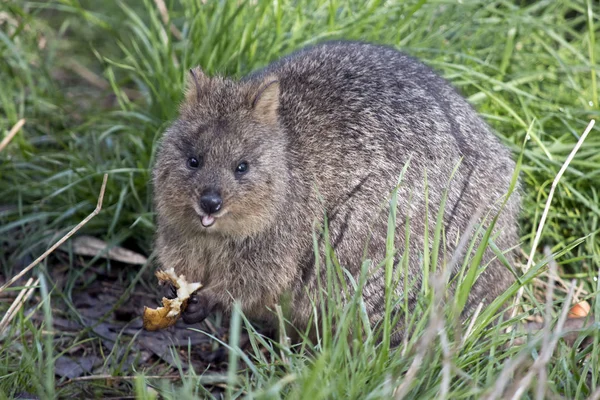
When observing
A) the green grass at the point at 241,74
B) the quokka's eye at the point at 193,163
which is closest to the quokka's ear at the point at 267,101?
the quokka's eye at the point at 193,163

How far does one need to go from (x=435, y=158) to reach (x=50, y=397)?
7.80 ft

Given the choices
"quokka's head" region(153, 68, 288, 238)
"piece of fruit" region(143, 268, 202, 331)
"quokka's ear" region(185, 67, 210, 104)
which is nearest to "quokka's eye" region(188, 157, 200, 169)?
"quokka's head" region(153, 68, 288, 238)

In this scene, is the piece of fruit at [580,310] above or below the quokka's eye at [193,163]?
below

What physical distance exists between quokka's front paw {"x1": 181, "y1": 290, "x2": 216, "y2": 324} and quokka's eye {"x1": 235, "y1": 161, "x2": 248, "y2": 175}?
0.76 m

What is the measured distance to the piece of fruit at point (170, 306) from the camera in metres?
4.33

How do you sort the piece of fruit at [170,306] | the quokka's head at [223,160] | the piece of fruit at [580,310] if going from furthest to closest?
the piece of fruit at [580,310], the piece of fruit at [170,306], the quokka's head at [223,160]

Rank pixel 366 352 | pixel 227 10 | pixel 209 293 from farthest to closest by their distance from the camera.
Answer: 1. pixel 227 10
2. pixel 209 293
3. pixel 366 352

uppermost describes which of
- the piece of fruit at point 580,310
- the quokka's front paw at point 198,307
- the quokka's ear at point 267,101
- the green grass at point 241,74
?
the quokka's ear at point 267,101

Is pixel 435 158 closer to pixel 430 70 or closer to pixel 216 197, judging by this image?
pixel 430 70

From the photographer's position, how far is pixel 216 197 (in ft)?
13.0

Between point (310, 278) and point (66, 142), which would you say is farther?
point (66, 142)

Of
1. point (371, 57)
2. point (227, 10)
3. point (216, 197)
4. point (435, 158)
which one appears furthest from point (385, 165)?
point (227, 10)

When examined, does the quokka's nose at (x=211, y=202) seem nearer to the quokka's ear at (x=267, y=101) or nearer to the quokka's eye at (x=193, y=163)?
the quokka's eye at (x=193, y=163)

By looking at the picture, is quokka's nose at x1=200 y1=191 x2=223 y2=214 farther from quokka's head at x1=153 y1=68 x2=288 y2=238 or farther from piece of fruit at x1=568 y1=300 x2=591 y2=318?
piece of fruit at x1=568 y1=300 x2=591 y2=318
